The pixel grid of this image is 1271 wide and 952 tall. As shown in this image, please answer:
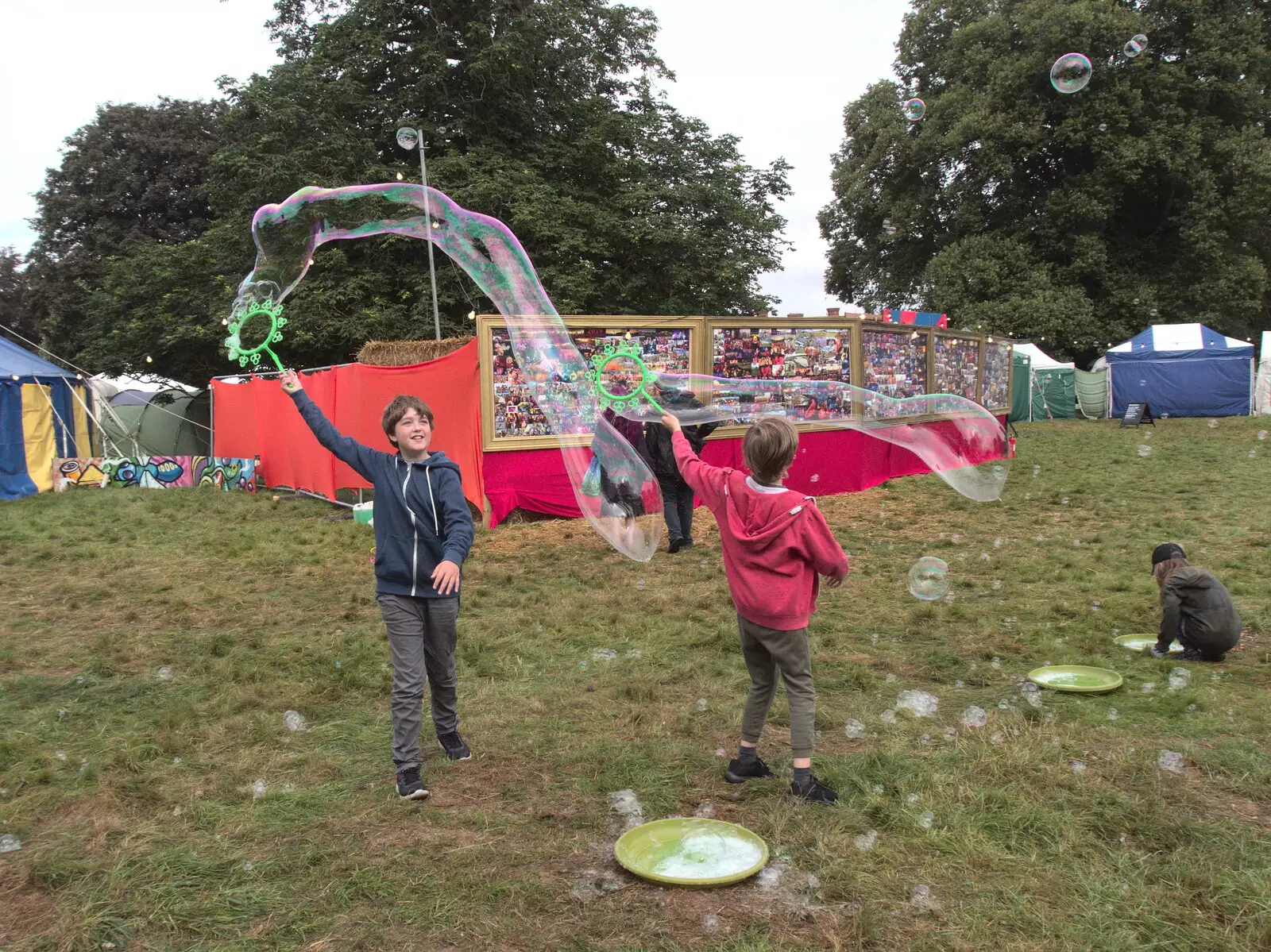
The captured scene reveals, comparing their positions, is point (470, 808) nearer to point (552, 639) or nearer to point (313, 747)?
point (313, 747)

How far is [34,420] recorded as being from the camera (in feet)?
49.6

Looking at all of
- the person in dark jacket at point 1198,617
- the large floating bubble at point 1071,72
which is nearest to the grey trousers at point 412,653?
the person in dark jacket at point 1198,617

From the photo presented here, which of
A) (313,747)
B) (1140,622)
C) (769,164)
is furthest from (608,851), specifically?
(769,164)

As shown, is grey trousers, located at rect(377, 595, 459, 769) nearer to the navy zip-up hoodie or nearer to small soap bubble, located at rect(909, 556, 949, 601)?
the navy zip-up hoodie

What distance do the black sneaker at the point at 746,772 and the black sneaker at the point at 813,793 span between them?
206 millimetres

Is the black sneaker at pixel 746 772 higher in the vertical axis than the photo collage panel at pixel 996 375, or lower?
lower

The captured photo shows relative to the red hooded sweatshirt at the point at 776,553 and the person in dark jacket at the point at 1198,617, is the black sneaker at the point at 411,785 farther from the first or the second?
the person in dark jacket at the point at 1198,617

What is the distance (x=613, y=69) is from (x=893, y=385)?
15.7 m

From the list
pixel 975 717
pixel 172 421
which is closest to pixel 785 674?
pixel 975 717

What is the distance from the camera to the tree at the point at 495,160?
19281 mm

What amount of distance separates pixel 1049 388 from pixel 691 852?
95.9 ft

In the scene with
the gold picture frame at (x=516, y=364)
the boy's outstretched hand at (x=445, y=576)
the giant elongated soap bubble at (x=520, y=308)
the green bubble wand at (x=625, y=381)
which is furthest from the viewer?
the gold picture frame at (x=516, y=364)

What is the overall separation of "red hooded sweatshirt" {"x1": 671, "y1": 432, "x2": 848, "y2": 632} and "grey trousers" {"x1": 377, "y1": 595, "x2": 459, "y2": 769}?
119 centimetres

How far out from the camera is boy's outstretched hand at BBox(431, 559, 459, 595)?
3.56 m
